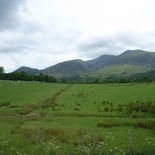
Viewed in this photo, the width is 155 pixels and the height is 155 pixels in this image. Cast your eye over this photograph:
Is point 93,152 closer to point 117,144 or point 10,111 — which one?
point 117,144

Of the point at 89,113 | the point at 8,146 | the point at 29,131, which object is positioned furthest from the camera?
the point at 89,113

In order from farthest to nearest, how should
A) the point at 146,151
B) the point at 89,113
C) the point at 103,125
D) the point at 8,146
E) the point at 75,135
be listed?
the point at 89,113
the point at 103,125
the point at 75,135
the point at 8,146
the point at 146,151

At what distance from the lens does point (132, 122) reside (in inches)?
1254

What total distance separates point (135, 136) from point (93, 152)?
→ 9836 mm

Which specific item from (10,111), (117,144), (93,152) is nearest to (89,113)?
(10,111)

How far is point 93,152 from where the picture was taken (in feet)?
54.2

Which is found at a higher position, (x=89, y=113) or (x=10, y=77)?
(x=10, y=77)

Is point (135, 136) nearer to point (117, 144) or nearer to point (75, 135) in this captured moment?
point (117, 144)

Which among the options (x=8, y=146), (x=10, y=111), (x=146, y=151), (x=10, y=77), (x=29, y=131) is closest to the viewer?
(x=146, y=151)

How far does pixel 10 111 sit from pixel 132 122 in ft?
78.5

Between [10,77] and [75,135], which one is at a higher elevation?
[10,77]

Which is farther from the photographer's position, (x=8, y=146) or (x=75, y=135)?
(x=75, y=135)

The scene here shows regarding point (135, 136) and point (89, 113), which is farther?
point (89, 113)

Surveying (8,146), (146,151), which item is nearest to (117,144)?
(146,151)
